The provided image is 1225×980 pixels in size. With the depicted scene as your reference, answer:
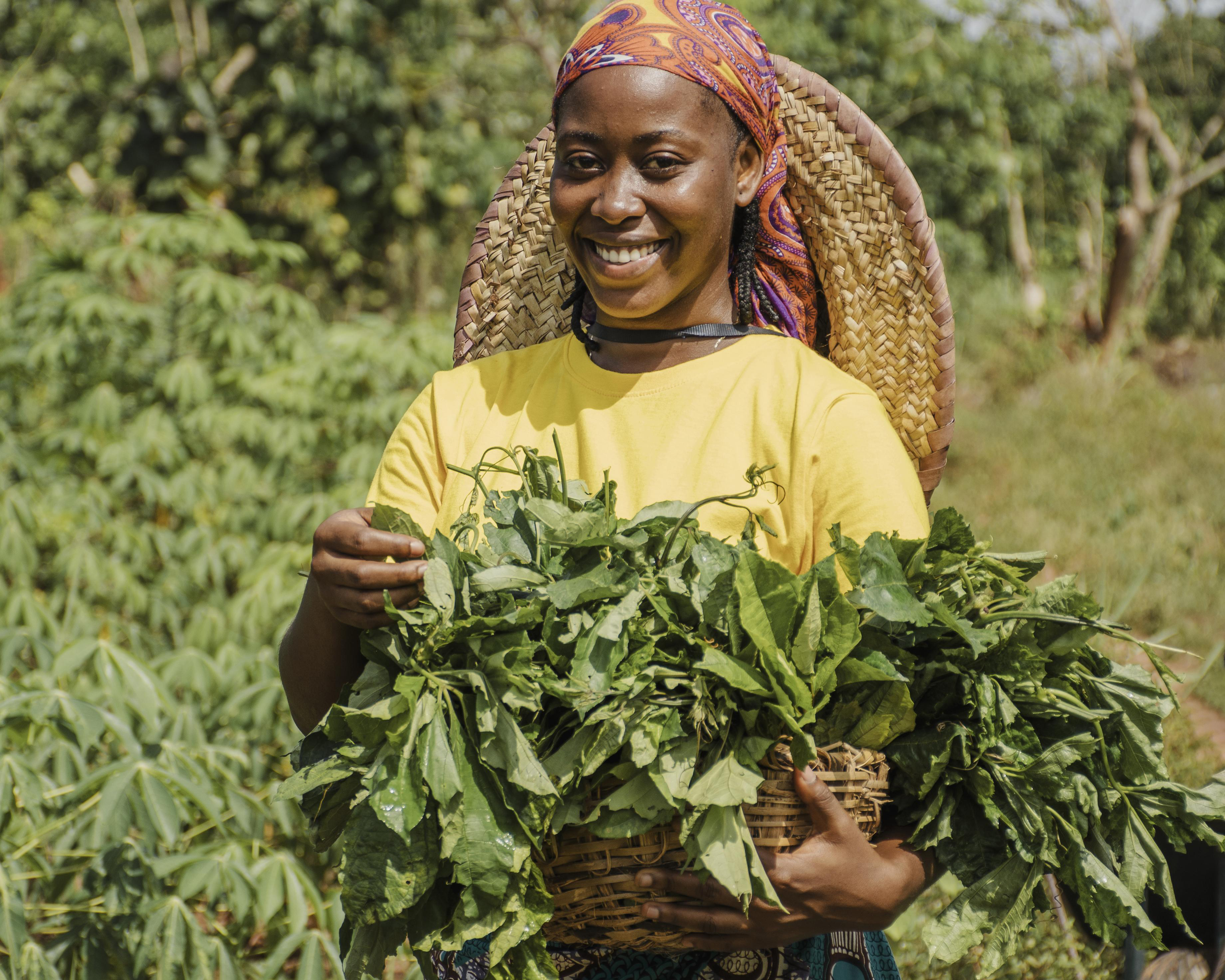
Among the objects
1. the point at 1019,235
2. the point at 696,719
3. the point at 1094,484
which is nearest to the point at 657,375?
the point at 696,719

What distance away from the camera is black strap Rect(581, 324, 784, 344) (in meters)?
1.44

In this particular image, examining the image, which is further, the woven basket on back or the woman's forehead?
the woven basket on back

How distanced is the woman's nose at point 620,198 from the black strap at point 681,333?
0.17 m

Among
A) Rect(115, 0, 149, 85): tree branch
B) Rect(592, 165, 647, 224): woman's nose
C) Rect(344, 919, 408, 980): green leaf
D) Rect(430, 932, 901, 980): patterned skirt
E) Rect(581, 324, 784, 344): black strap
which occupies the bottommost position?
Rect(430, 932, 901, 980): patterned skirt

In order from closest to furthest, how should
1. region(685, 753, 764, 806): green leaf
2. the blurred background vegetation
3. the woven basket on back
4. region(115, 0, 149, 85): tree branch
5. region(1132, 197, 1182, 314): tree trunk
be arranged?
region(685, 753, 764, 806): green leaf → the woven basket on back → the blurred background vegetation → region(115, 0, 149, 85): tree branch → region(1132, 197, 1182, 314): tree trunk

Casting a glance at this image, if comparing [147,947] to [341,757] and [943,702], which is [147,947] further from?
[943,702]

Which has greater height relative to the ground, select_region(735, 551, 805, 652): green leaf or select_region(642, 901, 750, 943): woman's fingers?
select_region(735, 551, 805, 652): green leaf

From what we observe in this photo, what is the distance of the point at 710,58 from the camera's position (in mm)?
1350

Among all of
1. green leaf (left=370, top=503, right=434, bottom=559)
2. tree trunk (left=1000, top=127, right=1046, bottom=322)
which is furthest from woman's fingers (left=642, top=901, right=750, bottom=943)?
tree trunk (left=1000, top=127, right=1046, bottom=322)

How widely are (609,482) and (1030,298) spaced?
9.10 meters

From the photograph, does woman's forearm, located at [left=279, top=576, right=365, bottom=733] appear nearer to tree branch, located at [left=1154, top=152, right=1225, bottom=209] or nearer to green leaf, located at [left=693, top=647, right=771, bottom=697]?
green leaf, located at [left=693, top=647, right=771, bottom=697]

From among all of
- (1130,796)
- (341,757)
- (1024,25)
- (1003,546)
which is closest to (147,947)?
(341,757)

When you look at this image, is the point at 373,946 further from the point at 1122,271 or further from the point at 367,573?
the point at 1122,271

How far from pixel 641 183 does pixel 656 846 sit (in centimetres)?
74
